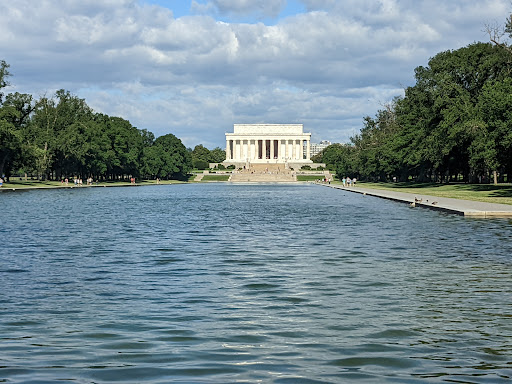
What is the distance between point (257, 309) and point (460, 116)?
215ft

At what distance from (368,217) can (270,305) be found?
26451 mm

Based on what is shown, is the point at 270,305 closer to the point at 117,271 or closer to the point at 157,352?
the point at 157,352

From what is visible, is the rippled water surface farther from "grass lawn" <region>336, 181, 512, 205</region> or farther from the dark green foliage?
the dark green foliage

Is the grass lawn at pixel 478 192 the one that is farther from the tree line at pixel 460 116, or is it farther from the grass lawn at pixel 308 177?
the grass lawn at pixel 308 177

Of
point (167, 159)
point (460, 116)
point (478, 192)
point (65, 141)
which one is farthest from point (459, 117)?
point (167, 159)

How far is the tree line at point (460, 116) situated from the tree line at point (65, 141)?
162 feet

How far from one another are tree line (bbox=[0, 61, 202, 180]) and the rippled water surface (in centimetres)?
7243

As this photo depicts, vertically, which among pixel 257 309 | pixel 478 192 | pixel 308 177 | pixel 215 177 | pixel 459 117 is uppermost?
pixel 459 117

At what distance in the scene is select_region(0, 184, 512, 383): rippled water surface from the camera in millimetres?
8875

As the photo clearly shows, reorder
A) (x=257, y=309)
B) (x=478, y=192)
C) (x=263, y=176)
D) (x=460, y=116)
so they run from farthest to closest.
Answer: (x=263, y=176) < (x=460, y=116) < (x=478, y=192) < (x=257, y=309)

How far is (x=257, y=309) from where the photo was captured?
12.9 m

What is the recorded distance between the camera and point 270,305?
43.4 feet

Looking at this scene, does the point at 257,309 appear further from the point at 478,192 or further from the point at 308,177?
the point at 308,177

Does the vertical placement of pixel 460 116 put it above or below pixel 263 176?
above
